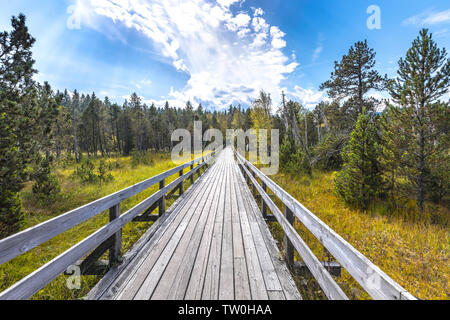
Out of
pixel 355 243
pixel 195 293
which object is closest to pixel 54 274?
pixel 195 293

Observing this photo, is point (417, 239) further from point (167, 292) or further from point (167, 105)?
point (167, 105)

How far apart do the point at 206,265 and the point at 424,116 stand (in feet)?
32.7

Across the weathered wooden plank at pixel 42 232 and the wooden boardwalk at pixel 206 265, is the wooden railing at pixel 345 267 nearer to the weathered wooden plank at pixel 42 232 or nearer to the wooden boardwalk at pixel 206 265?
the wooden boardwalk at pixel 206 265

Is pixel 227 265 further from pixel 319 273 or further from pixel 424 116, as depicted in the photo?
pixel 424 116

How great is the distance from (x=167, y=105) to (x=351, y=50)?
142ft

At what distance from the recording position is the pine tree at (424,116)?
267 inches

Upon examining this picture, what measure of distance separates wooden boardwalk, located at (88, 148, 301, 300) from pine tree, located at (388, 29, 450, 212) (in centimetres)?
752

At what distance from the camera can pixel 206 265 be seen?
258 centimetres

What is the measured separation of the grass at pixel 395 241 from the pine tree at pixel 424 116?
1.47m

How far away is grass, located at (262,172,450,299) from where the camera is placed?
9.71ft

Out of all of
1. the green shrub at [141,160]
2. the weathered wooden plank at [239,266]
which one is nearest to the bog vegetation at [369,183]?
the weathered wooden plank at [239,266]

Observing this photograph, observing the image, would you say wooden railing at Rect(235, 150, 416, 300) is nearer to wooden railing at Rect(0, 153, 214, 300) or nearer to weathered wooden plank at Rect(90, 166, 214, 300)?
weathered wooden plank at Rect(90, 166, 214, 300)

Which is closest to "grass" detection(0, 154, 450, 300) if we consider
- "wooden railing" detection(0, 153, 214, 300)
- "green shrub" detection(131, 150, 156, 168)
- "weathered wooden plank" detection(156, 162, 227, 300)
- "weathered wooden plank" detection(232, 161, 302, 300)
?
"weathered wooden plank" detection(232, 161, 302, 300)

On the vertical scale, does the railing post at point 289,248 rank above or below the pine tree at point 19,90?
below
